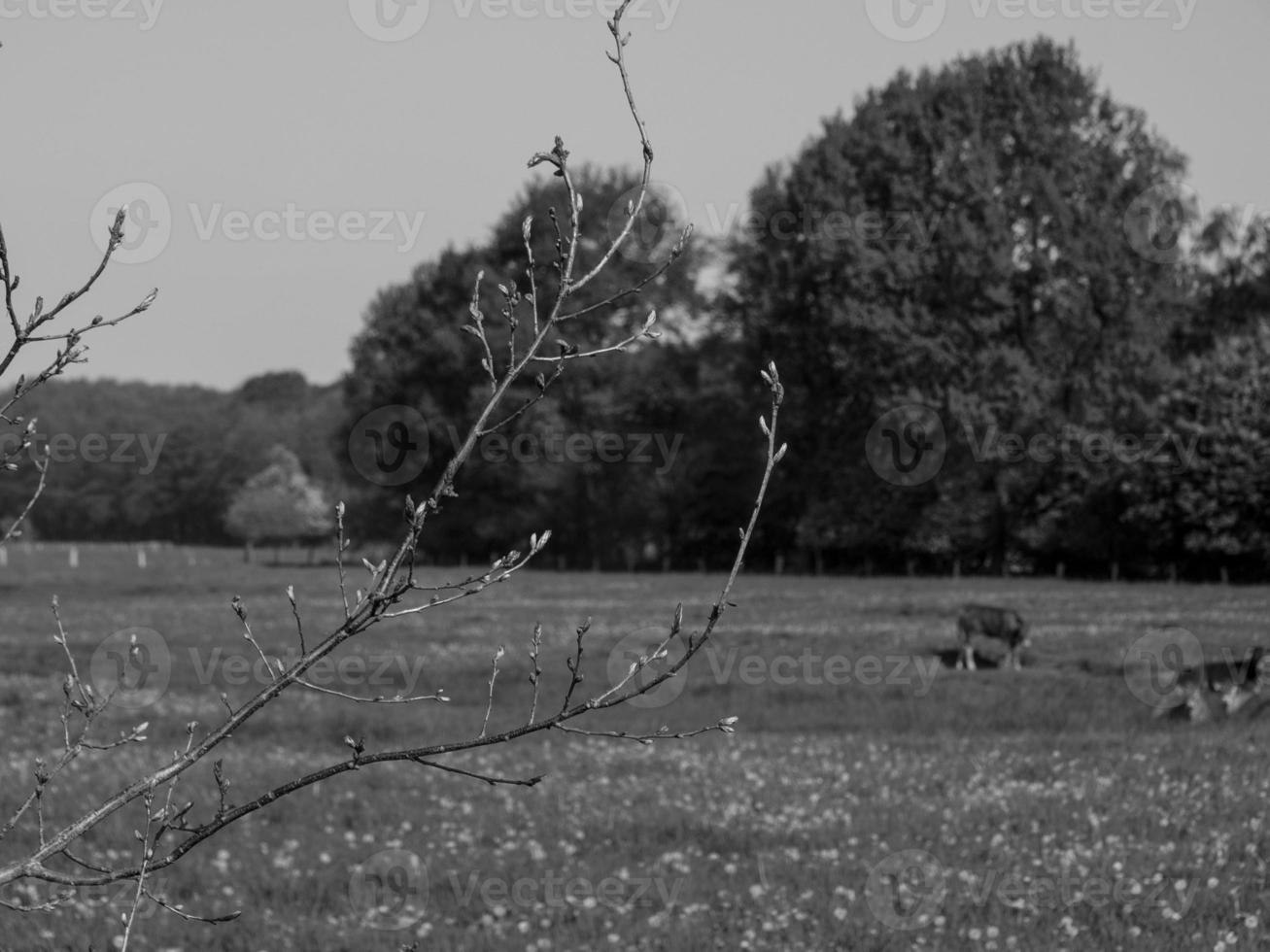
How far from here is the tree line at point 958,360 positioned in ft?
149

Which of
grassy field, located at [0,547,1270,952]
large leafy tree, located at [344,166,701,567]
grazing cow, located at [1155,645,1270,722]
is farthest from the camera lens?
large leafy tree, located at [344,166,701,567]

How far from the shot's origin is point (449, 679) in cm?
2314

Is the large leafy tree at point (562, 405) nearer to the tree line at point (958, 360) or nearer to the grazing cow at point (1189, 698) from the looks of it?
the tree line at point (958, 360)

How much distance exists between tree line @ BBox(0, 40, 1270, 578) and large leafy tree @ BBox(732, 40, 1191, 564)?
3.7 inches

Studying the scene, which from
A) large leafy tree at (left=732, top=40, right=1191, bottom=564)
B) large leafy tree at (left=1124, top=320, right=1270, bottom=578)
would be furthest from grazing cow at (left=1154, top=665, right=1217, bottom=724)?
large leafy tree at (left=732, top=40, right=1191, bottom=564)

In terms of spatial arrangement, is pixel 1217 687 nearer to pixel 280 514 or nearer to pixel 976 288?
pixel 976 288

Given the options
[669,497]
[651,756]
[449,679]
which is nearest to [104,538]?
[669,497]

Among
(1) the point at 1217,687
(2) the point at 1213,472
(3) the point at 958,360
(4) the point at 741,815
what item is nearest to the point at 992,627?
(1) the point at 1217,687

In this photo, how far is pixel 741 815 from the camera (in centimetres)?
1138

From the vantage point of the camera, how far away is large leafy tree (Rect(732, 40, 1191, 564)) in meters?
47.1

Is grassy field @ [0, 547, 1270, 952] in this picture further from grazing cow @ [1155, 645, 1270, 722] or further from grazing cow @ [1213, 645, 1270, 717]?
grazing cow @ [1213, 645, 1270, 717]

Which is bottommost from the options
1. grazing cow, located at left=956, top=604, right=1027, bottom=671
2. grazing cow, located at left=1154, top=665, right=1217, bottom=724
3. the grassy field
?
the grassy field

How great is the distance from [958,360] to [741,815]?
37.9 meters

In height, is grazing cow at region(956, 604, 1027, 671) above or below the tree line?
below
